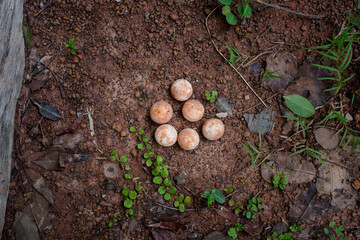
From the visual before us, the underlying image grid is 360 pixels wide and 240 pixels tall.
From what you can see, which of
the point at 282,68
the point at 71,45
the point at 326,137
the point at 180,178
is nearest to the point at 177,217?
the point at 180,178

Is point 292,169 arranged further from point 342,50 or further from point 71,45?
point 71,45

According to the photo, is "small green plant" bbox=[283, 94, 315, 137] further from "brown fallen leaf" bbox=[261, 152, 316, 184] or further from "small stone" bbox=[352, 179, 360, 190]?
"small stone" bbox=[352, 179, 360, 190]

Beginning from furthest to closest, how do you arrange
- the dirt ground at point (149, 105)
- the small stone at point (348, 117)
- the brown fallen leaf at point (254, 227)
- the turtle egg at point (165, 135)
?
the small stone at point (348, 117) < the brown fallen leaf at point (254, 227) < the dirt ground at point (149, 105) < the turtle egg at point (165, 135)

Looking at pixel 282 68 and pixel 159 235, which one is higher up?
pixel 282 68

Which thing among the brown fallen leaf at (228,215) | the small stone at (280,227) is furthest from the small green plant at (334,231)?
the brown fallen leaf at (228,215)

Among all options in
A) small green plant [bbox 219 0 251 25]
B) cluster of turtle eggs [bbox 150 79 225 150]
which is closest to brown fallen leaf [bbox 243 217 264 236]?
cluster of turtle eggs [bbox 150 79 225 150]

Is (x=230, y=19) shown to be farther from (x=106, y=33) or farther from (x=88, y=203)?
(x=88, y=203)

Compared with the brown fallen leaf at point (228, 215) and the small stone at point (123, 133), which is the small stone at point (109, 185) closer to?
the small stone at point (123, 133)
